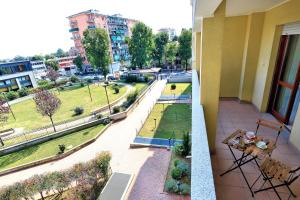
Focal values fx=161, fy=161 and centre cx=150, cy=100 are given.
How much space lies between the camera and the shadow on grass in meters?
10.4

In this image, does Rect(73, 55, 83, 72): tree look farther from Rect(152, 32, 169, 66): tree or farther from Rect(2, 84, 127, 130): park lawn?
Rect(152, 32, 169, 66): tree

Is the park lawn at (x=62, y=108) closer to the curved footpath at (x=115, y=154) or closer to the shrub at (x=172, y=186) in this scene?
the curved footpath at (x=115, y=154)

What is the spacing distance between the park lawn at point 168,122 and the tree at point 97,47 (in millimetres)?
15247

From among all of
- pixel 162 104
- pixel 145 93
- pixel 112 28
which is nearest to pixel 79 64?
pixel 112 28

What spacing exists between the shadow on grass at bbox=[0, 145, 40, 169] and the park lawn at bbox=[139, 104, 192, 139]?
7741mm

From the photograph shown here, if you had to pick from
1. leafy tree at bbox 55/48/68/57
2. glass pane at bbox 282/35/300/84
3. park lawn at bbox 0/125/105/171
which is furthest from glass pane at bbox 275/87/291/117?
leafy tree at bbox 55/48/68/57

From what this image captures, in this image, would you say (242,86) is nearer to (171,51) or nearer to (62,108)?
(62,108)

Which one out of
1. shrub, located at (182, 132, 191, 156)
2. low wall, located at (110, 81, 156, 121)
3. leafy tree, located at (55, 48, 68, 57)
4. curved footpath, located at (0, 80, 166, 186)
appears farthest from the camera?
leafy tree, located at (55, 48, 68, 57)

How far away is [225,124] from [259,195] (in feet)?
7.22

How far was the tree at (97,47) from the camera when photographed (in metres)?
25.0

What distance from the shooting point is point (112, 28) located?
142 ft

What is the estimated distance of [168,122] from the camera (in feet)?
39.4

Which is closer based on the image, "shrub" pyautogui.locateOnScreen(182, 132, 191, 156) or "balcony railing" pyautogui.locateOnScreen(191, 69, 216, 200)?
"balcony railing" pyautogui.locateOnScreen(191, 69, 216, 200)

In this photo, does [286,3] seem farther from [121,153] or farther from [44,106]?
[44,106]
